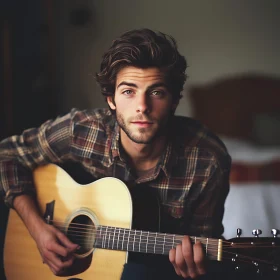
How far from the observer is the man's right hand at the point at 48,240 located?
1.10 meters

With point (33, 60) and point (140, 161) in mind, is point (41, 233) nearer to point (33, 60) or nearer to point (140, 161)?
point (140, 161)

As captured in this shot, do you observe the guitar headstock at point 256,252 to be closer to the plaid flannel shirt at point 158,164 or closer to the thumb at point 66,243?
the plaid flannel shirt at point 158,164

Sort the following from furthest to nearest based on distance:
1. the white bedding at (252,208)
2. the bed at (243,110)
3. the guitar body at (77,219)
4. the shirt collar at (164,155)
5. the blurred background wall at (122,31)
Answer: the bed at (243,110) → the blurred background wall at (122,31) → the white bedding at (252,208) → the shirt collar at (164,155) → the guitar body at (77,219)

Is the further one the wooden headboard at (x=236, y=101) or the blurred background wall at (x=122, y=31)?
the wooden headboard at (x=236, y=101)

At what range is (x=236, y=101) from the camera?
108 inches

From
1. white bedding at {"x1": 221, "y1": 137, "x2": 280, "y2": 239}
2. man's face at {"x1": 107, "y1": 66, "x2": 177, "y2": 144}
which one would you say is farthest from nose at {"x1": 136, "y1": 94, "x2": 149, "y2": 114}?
white bedding at {"x1": 221, "y1": 137, "x2": 280, "y2": 239}

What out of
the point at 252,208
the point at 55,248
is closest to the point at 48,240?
the point at 55,248

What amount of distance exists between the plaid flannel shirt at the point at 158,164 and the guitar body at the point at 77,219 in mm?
69

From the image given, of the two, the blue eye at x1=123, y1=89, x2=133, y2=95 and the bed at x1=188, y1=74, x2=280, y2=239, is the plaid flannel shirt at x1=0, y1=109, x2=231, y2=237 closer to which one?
the blue eye at x1=123, y1=89, x2=133, y2=95

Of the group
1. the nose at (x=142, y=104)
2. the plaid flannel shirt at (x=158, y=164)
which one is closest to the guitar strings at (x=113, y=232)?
the plaid flannel shirt at (x=158, y=164)

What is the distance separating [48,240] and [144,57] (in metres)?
0.61

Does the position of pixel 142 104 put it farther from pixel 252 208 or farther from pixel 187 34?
pixel 187 34

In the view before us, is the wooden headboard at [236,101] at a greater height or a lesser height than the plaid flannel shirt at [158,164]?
greater

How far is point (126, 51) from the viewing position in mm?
1112
